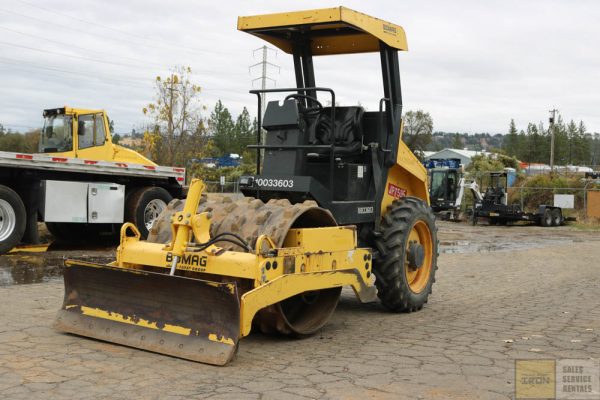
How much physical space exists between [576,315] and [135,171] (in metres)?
10.5

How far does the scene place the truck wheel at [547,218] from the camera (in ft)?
102

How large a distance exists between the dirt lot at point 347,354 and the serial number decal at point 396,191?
1.39 meters

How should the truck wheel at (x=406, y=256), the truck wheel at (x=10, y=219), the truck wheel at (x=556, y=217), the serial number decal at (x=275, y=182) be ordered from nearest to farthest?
the serial number decal at (x=275, y=182), the truck wheel at (x=406, y=256), the truck wheel at (x=10, y=219), the truck wheel at (x=556, y=217)

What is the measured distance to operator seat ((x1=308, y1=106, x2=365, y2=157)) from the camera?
7.80 meters

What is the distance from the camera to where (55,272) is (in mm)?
10891

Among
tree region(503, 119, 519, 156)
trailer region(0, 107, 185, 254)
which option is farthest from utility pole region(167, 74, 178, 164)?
tree region(503, 119, 519, 156)

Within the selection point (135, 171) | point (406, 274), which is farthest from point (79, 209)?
point (406, 274)

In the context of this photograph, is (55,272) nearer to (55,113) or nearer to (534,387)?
(55,113)

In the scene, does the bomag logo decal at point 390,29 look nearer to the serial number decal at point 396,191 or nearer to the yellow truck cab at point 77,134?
the serial number decal at point 396,191

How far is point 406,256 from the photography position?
8.06m

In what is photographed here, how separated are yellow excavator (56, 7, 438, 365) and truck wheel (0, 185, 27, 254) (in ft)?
22.6
